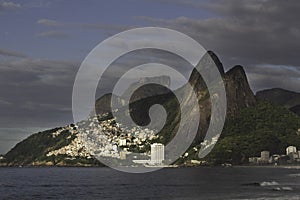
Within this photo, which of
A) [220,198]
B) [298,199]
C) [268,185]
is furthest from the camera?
[268,185]

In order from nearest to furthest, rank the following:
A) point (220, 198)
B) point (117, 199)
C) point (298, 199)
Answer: point (298, 199) → point (220, 198) → point (117, 199)

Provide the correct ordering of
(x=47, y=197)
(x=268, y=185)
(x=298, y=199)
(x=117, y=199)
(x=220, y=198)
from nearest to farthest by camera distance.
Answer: (x=298, y=199), (x=220, y=198), (x=117, y=199), (x=47, y=197), (x=268, y=185)

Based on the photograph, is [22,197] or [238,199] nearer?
[238,199]

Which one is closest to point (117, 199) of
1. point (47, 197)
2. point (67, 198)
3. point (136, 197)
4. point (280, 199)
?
point (136, 197)

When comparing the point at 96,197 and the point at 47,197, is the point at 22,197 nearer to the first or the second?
the point at 47,197

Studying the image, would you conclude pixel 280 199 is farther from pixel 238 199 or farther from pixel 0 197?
pixel 0 197

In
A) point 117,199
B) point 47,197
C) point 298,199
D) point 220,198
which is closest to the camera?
point 298,199

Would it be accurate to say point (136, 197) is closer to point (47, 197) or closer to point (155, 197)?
point (155, 197)

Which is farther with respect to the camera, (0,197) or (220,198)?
(0,197)

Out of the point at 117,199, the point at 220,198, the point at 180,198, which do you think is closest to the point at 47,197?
the point at 117,199
